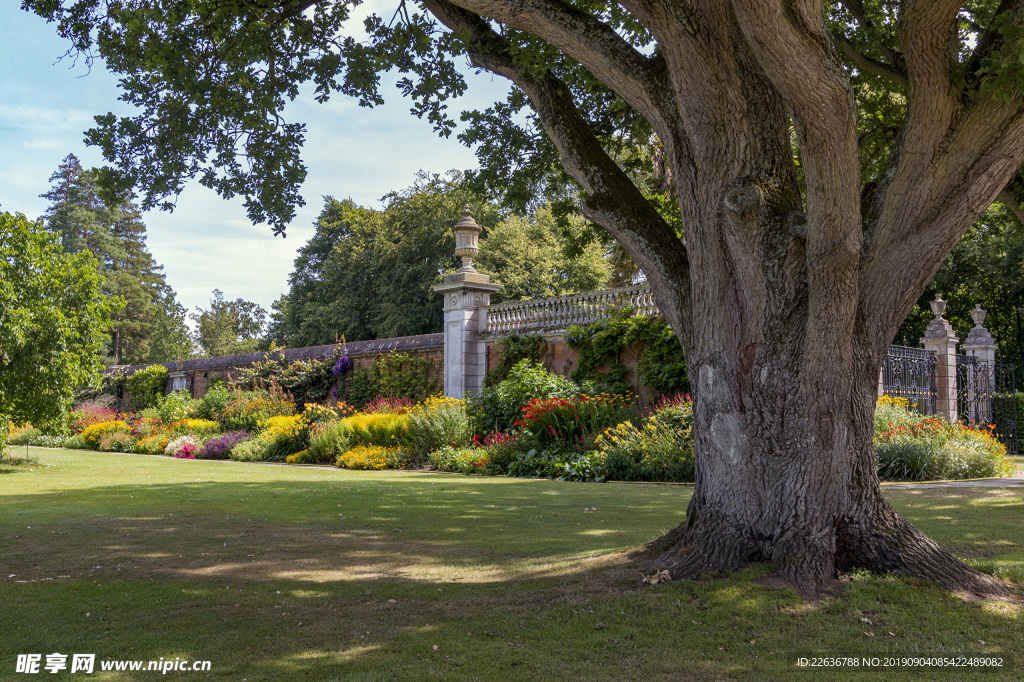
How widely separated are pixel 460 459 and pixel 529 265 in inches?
722

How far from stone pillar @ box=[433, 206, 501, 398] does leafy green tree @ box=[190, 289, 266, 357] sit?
38.7m

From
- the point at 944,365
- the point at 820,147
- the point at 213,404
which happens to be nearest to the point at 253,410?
the point at 213,404

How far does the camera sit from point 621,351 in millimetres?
15602

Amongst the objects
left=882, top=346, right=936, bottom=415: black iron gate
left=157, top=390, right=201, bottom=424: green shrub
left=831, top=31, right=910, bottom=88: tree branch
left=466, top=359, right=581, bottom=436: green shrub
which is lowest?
left=157, top=390, right=201, bottom=424: green shrub

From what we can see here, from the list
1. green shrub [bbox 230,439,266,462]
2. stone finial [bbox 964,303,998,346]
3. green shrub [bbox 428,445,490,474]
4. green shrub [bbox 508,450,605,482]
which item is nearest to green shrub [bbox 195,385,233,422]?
green shrub [bbox 230,439,266,462]

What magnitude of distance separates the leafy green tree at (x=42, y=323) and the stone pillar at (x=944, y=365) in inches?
744

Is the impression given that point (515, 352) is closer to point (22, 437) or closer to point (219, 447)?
point (219, 447)

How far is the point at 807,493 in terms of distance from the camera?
440cm

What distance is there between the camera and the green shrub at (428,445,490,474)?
43.8 ft

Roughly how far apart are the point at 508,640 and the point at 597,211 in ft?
10.2

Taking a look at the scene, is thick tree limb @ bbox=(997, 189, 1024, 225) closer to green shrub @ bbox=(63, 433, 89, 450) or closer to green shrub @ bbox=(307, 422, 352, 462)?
green shrub @ bbox=(307, 422, 352, 462)

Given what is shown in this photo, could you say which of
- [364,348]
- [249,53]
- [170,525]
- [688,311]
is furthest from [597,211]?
[364,348]

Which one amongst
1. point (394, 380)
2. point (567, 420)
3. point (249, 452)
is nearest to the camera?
point (567, 420)

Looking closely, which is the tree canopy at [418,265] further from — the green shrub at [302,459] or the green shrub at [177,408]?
the green shrub at [302,459]
